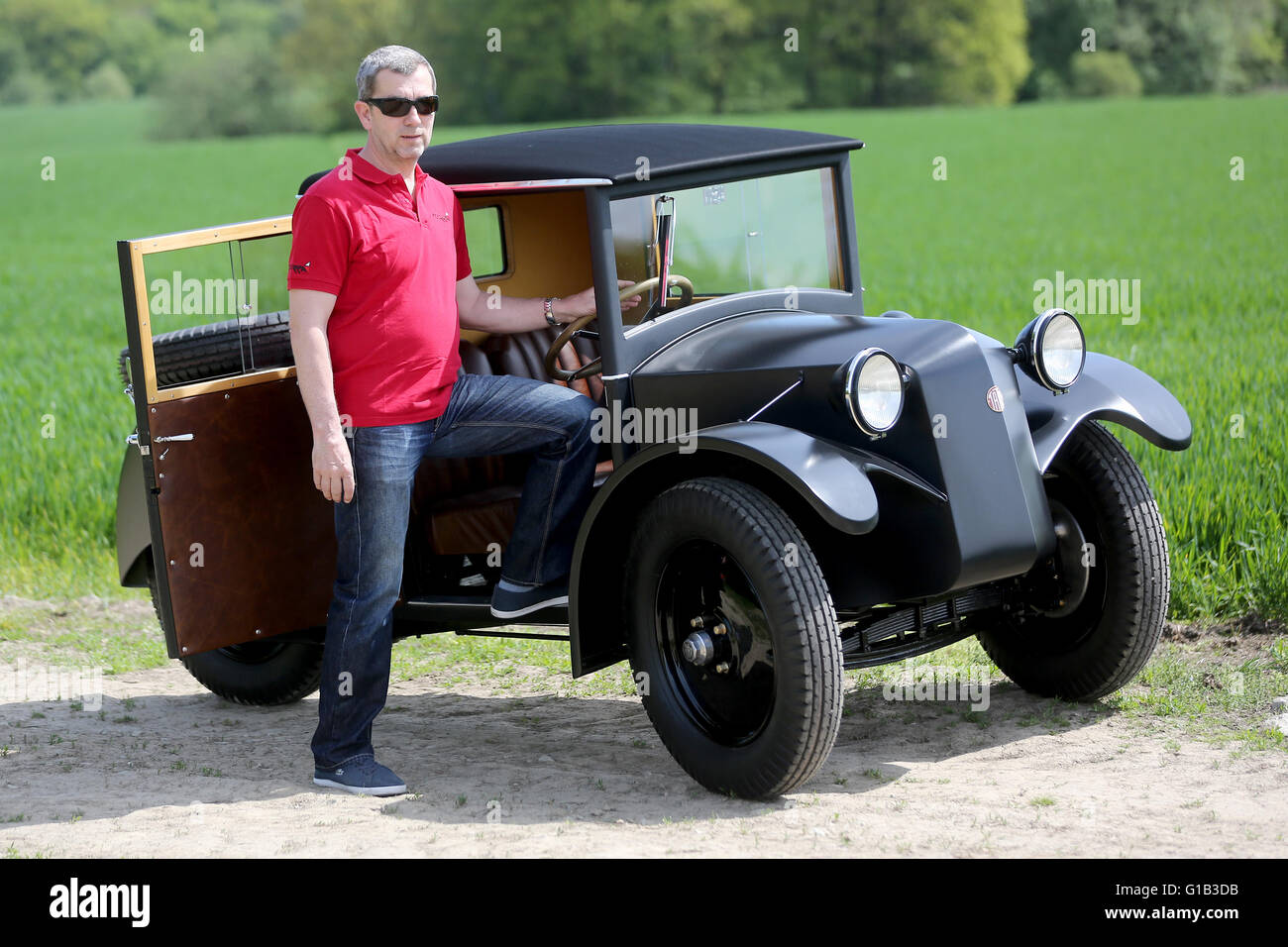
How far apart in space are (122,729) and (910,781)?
306 cm

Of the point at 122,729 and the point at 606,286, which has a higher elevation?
the point at 606,286

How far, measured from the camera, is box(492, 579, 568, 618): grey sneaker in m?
4.79

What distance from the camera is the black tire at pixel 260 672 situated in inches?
235

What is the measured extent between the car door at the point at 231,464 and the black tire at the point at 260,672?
35.8 inches

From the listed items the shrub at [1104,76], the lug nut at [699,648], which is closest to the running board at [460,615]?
the lug nut at [699,648]

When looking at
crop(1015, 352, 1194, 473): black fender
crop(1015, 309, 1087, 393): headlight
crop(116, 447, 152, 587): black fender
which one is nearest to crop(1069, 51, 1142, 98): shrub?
crop(1015, 352, 1194, 473): black fender

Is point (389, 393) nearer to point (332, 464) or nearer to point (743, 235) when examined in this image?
point (332, 464)

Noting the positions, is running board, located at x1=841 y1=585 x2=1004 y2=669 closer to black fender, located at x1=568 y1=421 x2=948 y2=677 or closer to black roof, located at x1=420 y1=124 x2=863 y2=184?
black fender, located at x1=568 y1=421 x2=948 y2=677

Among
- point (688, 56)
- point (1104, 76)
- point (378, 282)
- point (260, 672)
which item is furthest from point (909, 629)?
point (1104, 76)

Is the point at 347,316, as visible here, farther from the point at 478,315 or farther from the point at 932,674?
the point at 932,674

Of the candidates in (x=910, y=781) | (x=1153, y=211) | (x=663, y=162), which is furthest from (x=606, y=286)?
(x=1153, y=211)

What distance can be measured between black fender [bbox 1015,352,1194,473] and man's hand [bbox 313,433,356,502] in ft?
6.98

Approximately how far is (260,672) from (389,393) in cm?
202

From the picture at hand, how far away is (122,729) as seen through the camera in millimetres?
5754
